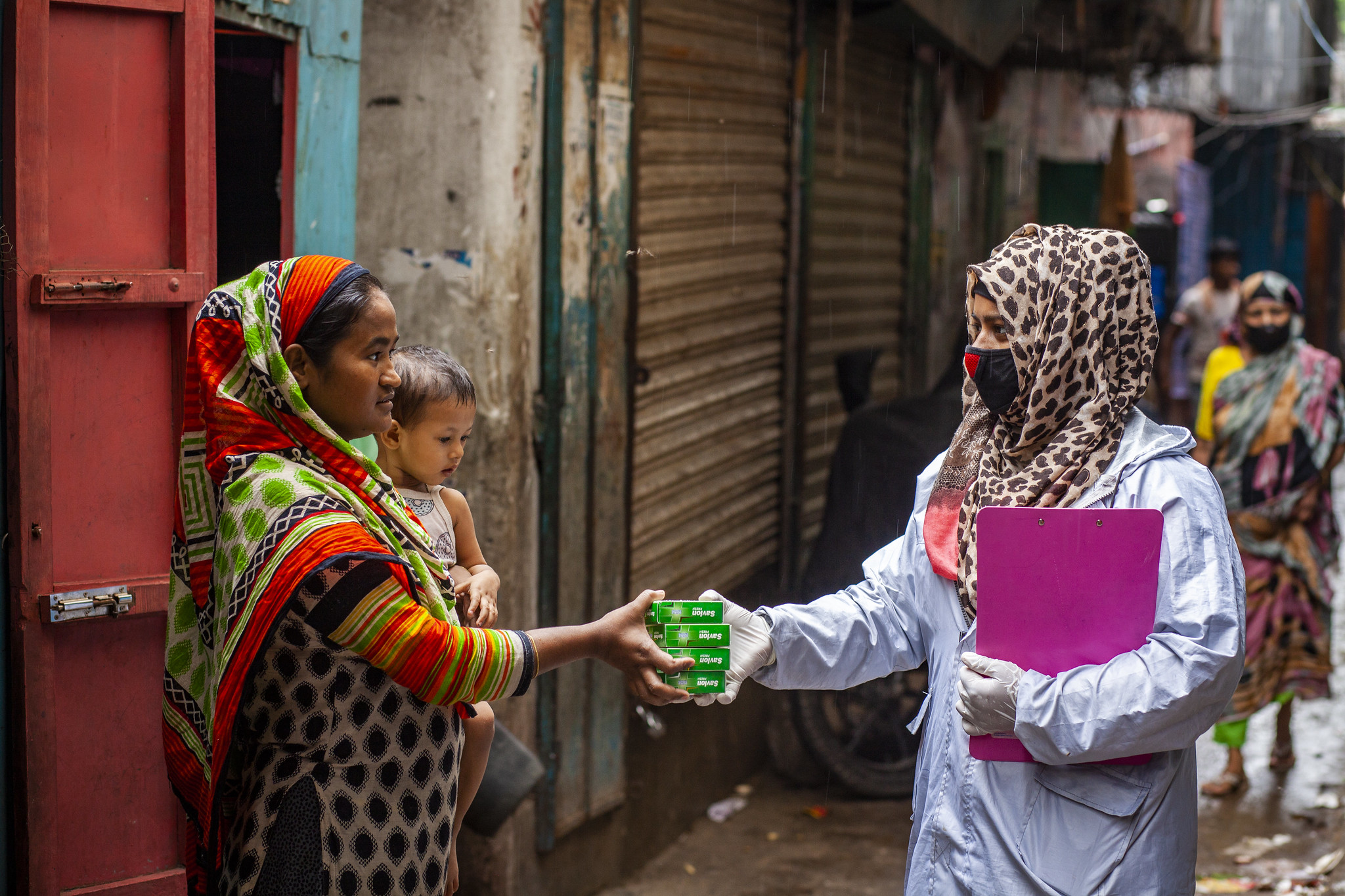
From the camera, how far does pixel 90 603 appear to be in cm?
274

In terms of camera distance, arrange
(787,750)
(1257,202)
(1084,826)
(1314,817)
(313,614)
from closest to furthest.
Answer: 1. (313,614)
2. (1084,826)
3. (1314,817)
4. (787,750)
5. (1257,202)

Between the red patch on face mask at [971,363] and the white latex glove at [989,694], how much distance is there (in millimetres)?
543

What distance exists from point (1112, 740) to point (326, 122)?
2516mm

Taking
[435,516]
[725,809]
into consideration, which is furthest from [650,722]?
[435,516]

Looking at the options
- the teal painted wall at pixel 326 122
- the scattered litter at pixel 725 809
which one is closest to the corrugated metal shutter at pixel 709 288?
the scattered litter at pixel 725 809

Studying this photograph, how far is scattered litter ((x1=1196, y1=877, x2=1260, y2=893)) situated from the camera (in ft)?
15.9

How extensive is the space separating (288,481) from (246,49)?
1.73m

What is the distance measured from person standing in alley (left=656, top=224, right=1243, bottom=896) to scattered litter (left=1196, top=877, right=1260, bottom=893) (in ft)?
9.64

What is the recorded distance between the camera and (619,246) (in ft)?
15.7

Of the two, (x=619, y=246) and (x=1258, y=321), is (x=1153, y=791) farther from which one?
(x=1258, y=321)

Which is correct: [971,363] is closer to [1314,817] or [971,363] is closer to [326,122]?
[326,122]

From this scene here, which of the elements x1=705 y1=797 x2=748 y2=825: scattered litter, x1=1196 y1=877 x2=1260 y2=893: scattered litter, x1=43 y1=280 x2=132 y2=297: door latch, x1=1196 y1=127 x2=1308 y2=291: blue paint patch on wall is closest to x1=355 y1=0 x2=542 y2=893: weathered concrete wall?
x1=43 y1=280 x2=132 y2=297: door latch

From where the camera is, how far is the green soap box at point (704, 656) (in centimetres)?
A: 241

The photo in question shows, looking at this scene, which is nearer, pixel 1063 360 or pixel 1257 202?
pixel 1063 360
